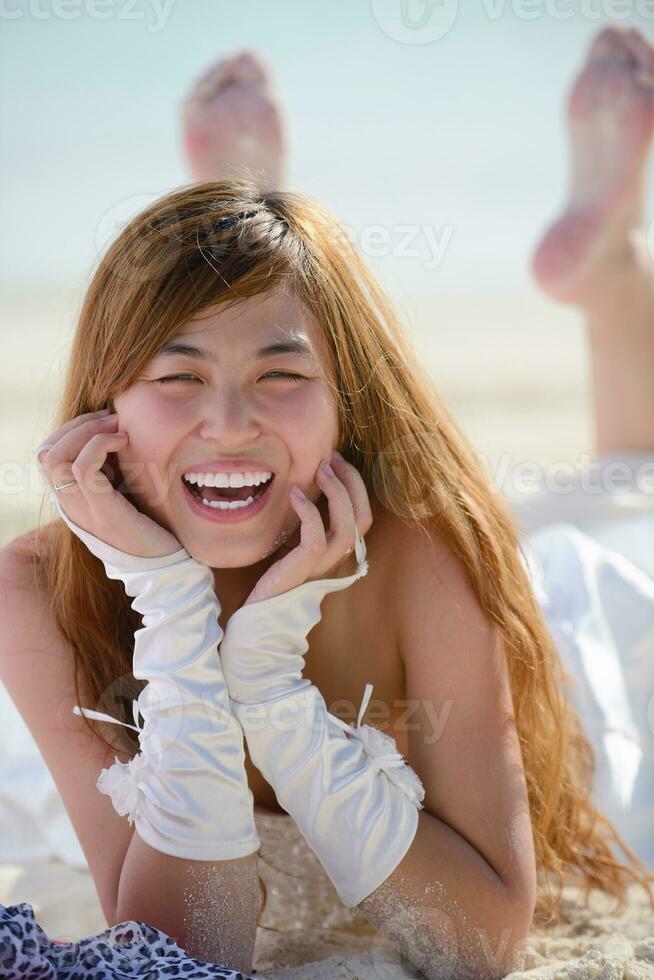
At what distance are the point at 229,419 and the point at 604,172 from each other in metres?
3.12

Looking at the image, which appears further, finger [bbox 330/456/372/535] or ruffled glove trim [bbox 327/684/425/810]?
finger [bbox 330/456/372/535]

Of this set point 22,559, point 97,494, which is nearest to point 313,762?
point 97,494

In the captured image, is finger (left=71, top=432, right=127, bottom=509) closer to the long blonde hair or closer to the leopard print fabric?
the long blonde hair

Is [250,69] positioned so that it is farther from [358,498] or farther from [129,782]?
[129,782]

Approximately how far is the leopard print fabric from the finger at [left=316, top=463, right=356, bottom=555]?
2.25 ft

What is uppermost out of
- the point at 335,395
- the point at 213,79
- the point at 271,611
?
the point at 213,79

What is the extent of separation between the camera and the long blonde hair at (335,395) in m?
1.91

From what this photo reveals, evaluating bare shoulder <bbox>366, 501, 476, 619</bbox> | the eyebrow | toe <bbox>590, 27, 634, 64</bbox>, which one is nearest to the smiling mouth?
the eyebrow

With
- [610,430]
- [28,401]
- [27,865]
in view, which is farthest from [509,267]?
[27,865]

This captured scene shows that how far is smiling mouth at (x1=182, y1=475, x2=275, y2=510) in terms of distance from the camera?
1.88m

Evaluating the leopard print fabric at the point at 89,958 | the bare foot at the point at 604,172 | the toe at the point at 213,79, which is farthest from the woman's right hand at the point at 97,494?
the toe at the point at 213,79

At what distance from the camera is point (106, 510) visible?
1.88 metres

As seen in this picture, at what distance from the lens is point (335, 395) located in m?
1.99

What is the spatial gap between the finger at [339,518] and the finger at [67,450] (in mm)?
415
